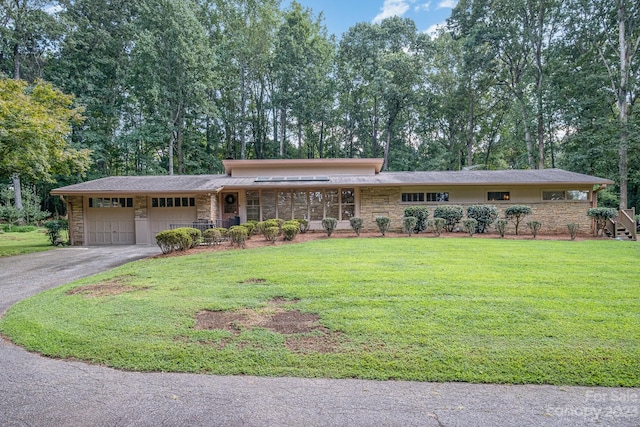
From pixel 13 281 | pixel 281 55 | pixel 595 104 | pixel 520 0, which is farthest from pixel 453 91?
pixel 13 281

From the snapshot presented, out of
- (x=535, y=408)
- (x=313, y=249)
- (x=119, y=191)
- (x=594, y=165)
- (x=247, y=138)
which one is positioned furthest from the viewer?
(x=247, y=138)

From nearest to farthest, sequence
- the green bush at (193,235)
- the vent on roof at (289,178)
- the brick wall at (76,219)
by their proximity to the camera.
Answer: the green bush at (193,235) → the brick wall at (76,219) → the vent on roof at (289,178)

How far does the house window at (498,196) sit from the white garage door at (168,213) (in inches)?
524

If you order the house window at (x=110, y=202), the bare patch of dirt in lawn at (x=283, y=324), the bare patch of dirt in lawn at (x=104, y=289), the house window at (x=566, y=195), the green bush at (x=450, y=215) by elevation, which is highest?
the house window at (x=110, y=202)

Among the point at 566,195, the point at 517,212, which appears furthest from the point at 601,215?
the point at 517,212

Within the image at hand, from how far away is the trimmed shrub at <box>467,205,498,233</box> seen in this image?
41.1 feet

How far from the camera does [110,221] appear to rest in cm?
1330

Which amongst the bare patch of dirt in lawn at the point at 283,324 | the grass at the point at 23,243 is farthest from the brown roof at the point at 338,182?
the bare patch of dirt in lawn at the point at 283,324

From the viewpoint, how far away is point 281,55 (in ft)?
81.7

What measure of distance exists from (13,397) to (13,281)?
19.2 ft

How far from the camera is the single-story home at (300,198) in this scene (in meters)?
13.1

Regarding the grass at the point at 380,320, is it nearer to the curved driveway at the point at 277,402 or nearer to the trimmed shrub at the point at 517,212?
the curved driveway at the point at 277,402

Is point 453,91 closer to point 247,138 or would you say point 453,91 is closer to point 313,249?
point 247,138

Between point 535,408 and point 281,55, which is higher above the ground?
point 281,55
